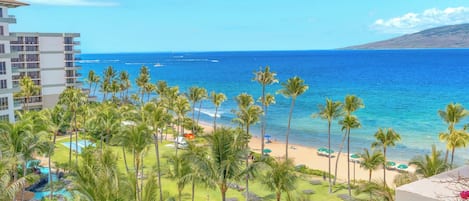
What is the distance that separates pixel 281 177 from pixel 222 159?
5709 mm

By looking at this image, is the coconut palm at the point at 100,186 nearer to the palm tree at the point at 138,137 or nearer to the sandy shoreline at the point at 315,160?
the palm tree at the point at 138,137

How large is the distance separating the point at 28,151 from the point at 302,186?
922 inches

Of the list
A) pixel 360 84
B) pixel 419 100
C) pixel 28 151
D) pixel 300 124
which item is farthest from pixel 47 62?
pixel 360 84

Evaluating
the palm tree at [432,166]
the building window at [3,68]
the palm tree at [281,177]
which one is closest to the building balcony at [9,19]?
the building window at [3,68]

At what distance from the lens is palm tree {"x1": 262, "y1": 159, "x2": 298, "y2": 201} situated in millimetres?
28891

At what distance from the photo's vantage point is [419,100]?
110 metres

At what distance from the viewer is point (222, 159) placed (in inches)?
984

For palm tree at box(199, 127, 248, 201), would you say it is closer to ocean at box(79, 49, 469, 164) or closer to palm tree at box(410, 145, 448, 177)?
palm tree at box(410, 145, 448, 177)

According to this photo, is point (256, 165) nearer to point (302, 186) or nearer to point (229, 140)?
point (229, 140)

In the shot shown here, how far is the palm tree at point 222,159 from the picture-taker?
81.2 feet

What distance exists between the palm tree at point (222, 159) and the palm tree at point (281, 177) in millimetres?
4196

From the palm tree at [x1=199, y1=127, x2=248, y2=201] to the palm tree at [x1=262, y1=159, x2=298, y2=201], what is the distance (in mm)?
4196

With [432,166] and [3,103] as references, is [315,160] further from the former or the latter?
[3,103]

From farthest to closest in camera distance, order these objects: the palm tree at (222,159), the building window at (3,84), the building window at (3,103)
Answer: the building window at (3,103) < the building window at (3,84) < the palm tree at (222,159)
